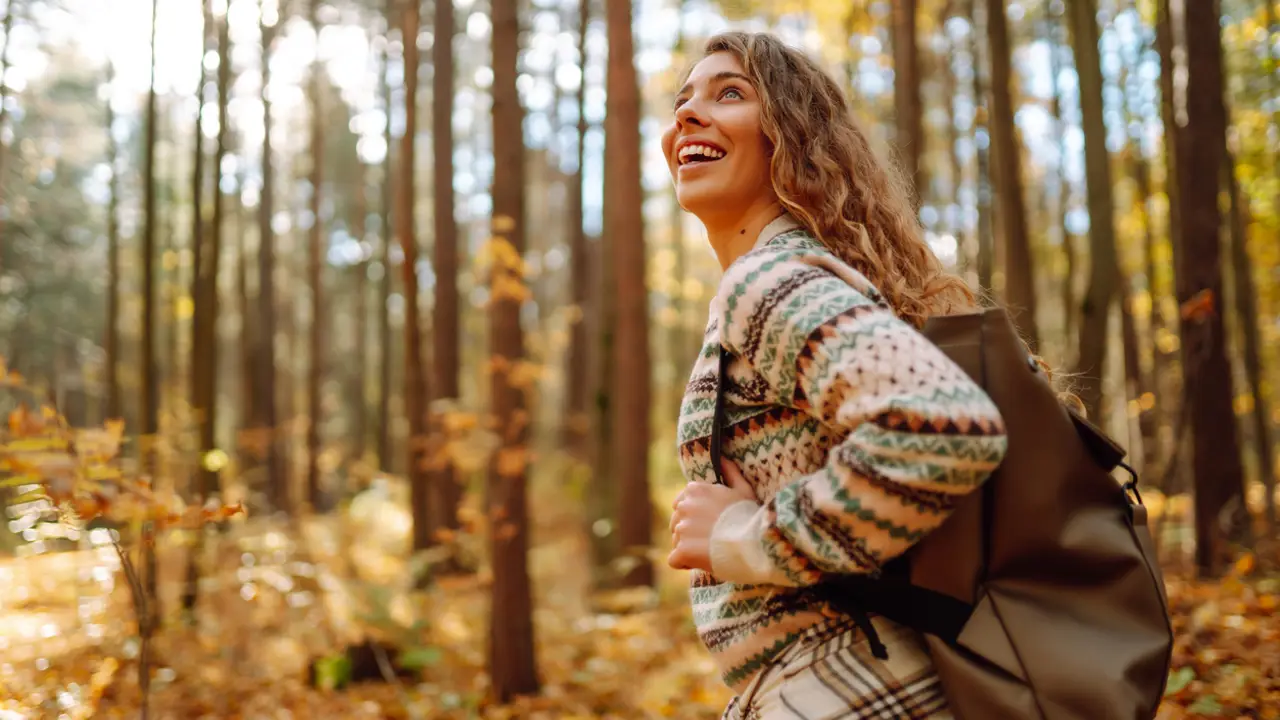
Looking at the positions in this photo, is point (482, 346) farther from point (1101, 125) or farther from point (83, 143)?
point (1101, 125)

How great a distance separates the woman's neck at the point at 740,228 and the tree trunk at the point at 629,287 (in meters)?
7.48

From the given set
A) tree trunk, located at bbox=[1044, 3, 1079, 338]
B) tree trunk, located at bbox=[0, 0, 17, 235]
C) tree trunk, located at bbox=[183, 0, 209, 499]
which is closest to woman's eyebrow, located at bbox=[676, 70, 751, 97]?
tree trunk, located at bbox=[183, 0, 209, 499]

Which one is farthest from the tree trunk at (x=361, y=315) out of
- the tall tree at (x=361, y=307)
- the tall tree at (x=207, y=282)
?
the tall tree at (x=207, y=282)

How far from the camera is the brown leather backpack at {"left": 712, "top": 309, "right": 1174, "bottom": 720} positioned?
1318 mm

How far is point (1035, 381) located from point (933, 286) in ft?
1.70

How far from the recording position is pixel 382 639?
7965mm

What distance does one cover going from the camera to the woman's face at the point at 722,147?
75.2 inches

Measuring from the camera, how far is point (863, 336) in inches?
54.3

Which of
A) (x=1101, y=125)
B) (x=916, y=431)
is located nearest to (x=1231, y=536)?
(x=1101, y=125)

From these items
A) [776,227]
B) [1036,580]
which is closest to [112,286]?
[776,227]

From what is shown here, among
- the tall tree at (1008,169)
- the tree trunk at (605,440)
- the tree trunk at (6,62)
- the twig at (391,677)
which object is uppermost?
the tree trunk at (6,62)

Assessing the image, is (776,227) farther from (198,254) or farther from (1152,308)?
(1152,308)

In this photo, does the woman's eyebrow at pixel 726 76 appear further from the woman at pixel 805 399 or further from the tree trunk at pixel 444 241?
the tree trunk at pixel 444 241

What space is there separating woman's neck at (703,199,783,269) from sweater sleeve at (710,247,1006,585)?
0.39 meters
